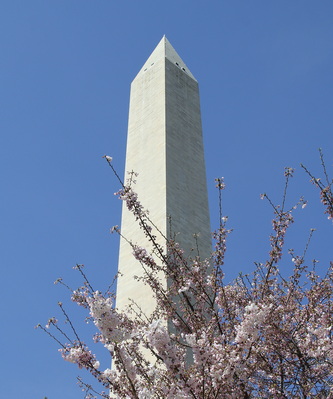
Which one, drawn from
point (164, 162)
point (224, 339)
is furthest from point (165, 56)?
point (224, 339)

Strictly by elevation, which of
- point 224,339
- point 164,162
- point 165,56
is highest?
point 165,56

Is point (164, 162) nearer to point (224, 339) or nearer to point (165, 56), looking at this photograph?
point (165, 56)

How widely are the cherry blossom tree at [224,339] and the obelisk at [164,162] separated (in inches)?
231

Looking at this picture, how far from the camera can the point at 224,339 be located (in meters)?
7.40

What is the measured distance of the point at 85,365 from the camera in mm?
6566

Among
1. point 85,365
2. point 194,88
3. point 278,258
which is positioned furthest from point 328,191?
point 194,88

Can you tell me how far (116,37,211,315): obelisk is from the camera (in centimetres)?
1622

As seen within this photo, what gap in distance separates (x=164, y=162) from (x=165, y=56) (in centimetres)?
656

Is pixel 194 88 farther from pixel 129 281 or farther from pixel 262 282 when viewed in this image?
pixel 262 282

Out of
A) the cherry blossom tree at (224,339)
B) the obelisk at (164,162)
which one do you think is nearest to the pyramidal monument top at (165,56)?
the obelisk at (164,162)

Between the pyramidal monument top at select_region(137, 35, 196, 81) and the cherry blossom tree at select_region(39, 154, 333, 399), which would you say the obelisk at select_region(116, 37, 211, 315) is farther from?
the cherry blossom tree at select_region(39, 154, 333, 399)

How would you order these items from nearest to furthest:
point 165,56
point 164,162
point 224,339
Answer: point 224,339
point 164,162
point 165,56

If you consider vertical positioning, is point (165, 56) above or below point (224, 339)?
above

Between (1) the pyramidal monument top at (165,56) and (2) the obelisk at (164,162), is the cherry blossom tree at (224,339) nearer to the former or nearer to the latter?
(2) the obelisk at (164,162)
